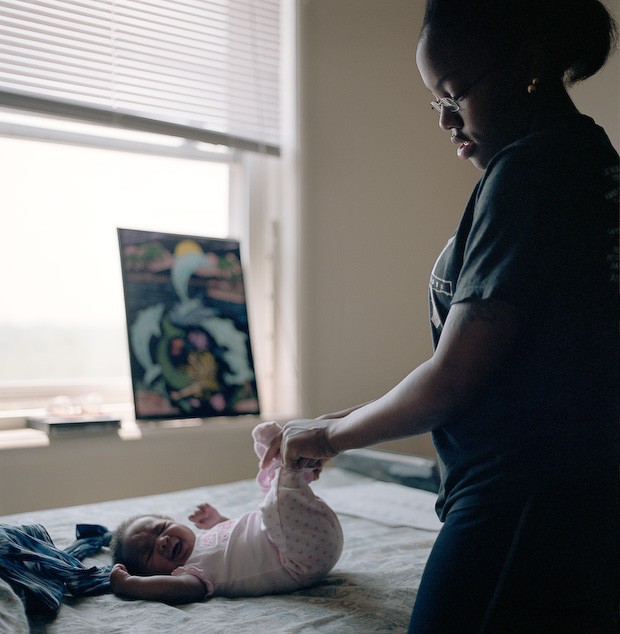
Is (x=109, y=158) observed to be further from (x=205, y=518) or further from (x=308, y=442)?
(x=308, y=442)

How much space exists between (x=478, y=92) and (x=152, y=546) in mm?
1035

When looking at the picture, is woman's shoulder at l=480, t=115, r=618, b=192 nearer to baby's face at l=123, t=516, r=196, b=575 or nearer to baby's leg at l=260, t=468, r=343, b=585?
baby's leg at l=260, t=468, r=343, b=585

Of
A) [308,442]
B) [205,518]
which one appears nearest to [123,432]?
[205,518]

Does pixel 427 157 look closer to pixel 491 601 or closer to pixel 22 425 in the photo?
pixel 22 425

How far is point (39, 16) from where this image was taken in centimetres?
245

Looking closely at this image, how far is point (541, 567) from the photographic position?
826mm

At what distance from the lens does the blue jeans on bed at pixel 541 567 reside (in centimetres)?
82

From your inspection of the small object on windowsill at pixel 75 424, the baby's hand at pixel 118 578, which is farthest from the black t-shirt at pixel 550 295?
the small object on windowsill at pixel 75 424

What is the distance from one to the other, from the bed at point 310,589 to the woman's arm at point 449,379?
425 mm

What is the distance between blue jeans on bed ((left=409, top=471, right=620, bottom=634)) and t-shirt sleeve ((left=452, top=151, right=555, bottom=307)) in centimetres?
24

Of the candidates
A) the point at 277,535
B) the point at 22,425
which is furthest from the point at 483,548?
the point at 22,425

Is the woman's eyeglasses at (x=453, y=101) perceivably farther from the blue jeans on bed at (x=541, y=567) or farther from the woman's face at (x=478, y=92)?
the blue jeans on bed at (x=541, y=567)

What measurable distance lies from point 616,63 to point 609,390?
7.25 ft

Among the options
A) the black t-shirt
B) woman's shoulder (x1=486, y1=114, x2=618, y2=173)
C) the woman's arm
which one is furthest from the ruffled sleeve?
woman's shoulder (x1=486, y1=114, x2=618, y2=173)
